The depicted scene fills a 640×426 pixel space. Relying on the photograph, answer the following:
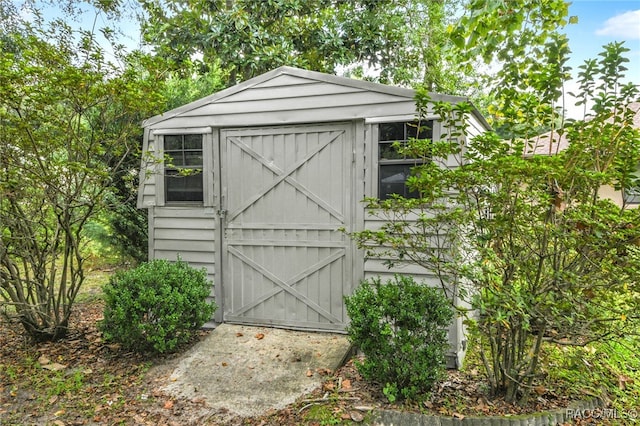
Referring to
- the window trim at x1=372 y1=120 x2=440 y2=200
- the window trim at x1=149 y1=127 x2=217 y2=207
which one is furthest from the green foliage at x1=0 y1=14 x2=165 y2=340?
the window trim at x1=372 y1=120 x2=440 y2=200

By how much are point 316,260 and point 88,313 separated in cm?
338

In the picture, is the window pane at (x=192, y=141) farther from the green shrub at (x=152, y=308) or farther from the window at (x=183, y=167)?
the green shrub at (x=152, y=308)

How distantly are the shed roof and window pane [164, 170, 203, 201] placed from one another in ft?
1.96

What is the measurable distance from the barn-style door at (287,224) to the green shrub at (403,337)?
113 cm

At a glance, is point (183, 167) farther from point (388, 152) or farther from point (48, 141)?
point (388, 152)

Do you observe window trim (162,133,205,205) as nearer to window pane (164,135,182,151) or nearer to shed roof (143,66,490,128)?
window pane (164,135,182,151)

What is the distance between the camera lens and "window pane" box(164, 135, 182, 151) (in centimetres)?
457

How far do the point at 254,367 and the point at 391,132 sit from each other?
251 centimetres

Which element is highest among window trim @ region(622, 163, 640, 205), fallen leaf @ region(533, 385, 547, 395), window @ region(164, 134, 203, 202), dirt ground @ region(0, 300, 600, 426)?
window @ region(164, 134, 203, 202)

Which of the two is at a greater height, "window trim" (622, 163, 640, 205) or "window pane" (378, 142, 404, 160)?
"window pane" (378, 142, 404, 160)

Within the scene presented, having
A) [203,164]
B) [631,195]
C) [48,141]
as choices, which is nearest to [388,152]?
[631,195]

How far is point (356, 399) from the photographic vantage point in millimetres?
2891

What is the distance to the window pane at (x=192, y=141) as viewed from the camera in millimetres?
4488

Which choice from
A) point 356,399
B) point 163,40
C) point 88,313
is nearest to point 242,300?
point 356,399
